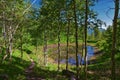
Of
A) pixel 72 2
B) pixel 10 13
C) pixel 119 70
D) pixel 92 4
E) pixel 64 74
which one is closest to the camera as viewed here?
pixel 10 13

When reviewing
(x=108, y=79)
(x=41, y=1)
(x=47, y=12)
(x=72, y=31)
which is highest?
(x=41, y=1)

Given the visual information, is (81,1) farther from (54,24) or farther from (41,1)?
(41,1)

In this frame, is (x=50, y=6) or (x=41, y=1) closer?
(x=50, y=6)

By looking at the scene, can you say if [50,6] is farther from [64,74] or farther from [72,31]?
[64,74]

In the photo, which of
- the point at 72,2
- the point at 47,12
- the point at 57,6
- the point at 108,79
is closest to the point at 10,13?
the point at 72,2

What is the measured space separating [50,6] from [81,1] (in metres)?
6.52

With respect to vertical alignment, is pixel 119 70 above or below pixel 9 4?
below

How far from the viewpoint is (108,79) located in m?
34.9

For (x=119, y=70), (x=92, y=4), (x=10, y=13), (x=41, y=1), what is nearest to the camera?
(x=10, y=13)

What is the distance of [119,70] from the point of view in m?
41.8

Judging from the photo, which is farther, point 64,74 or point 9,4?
point 64,74

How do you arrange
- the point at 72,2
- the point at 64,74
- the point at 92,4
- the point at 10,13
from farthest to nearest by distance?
1. the point at 92,4
2. the point at 64,74
3. the point at 72,2
4. the point at 10,13

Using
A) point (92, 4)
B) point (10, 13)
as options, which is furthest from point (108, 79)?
point (10, 13)

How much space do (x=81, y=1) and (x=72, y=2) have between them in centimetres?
532
